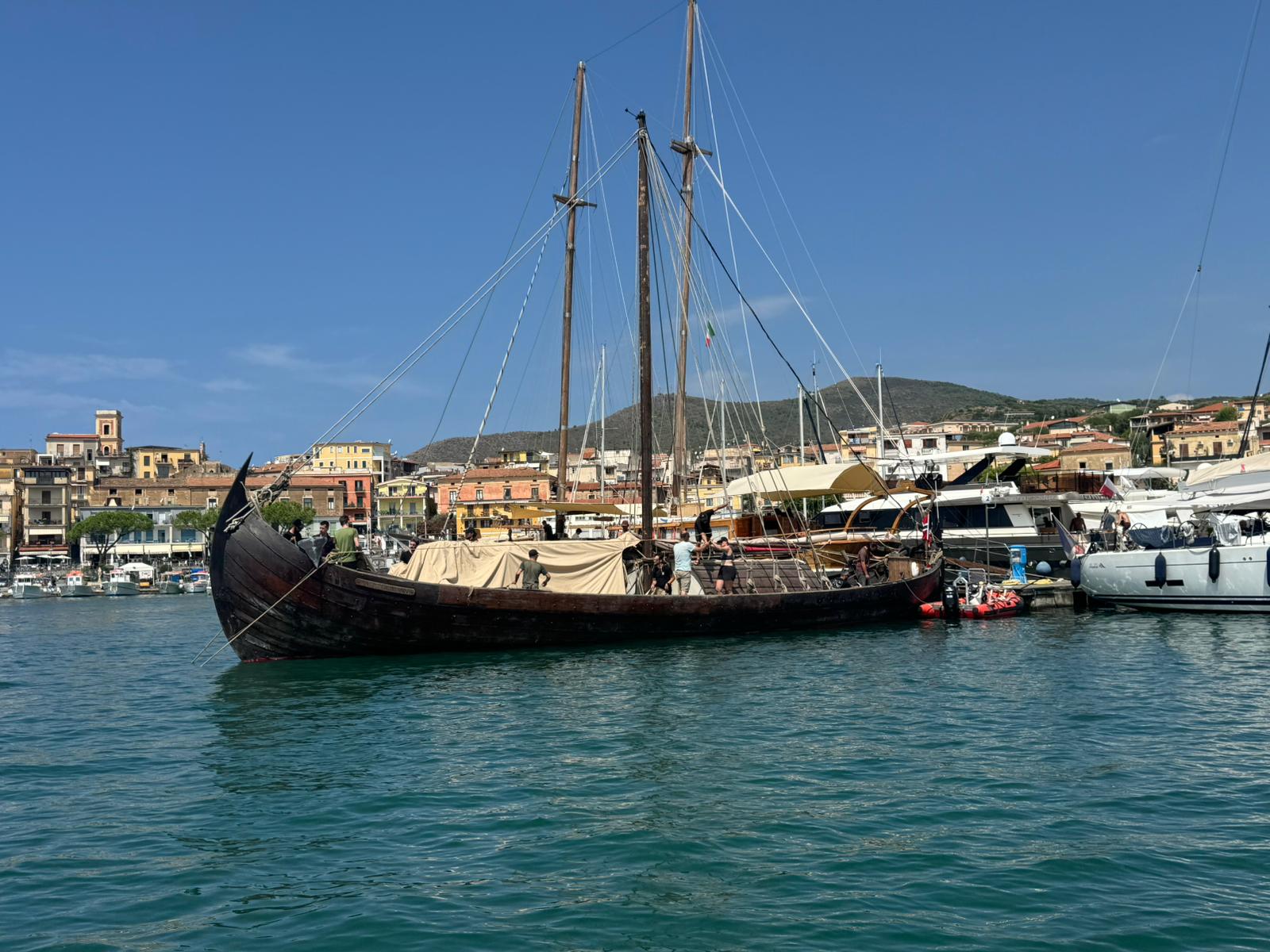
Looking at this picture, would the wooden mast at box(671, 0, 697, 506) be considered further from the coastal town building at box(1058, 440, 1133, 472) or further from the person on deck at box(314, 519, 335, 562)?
the coastal town building at box(1058, 440, 1133, 472)

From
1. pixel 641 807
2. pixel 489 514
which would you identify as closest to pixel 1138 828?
pixel 641 807

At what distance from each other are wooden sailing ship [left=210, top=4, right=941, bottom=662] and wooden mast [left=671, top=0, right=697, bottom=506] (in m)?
9.40

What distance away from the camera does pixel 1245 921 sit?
23.4 feet

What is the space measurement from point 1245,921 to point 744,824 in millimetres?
3796

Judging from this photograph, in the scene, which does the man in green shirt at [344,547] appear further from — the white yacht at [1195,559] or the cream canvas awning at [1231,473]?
the cream canvas awning at [1231,473]

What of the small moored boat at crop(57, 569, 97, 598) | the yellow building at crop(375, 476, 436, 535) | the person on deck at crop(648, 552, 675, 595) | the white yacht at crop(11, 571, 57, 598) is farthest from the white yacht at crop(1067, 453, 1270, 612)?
the yellow building at crop(375, 476, 436, 535)

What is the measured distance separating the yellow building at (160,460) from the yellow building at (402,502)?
1121 inches

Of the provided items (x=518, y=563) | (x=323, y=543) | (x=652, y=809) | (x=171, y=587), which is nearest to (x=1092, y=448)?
(x=171, y=587)

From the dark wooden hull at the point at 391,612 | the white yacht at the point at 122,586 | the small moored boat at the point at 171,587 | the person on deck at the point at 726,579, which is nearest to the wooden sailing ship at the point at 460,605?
the dark wooden hull at the point at 391,612

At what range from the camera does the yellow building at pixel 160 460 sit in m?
134

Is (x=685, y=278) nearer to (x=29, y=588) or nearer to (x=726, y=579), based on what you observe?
(x=726, y=579)

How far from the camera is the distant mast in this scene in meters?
35.4

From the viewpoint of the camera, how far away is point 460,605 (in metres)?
20.9

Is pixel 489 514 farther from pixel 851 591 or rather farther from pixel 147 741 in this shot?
pixel 147 741
